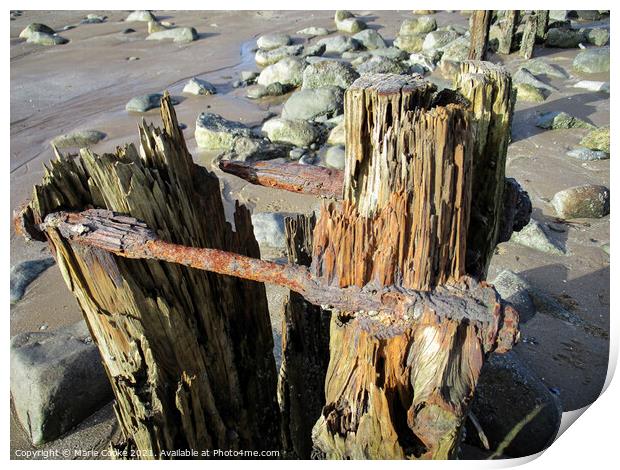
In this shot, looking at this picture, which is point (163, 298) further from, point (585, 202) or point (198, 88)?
point (198, 88)

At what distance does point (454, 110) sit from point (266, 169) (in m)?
0.88

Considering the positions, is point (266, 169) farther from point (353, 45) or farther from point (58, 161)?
point (353, 45)

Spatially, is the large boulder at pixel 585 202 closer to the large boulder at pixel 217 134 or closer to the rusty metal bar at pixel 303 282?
the large boulder at pixel 217 134

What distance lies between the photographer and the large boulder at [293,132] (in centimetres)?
897

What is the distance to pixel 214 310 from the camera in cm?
233

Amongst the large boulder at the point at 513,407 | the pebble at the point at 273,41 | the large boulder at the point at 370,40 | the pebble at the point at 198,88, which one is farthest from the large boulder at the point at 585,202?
the pebble at the point at 273,41

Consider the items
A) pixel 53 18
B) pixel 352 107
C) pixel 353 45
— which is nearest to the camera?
pixel 352 107

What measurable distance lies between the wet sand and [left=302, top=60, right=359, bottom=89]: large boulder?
0.91 meters

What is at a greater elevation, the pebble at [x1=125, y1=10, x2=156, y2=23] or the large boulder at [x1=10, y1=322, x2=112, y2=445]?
the pebble at [x1=125, y1=10, x2=156, y2=23]

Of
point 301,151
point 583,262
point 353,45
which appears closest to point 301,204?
point 301,151

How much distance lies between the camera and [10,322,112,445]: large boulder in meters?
3.82

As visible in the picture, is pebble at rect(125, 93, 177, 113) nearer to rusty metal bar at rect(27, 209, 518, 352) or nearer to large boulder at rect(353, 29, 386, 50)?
large boulder at rect(353, 29, 386, 50)

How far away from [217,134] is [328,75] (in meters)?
Answer: 3.47

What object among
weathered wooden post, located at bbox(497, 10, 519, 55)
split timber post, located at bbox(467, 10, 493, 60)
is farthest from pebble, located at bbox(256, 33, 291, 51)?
split timber post, located at bbox(467, 10, 493, 60)
